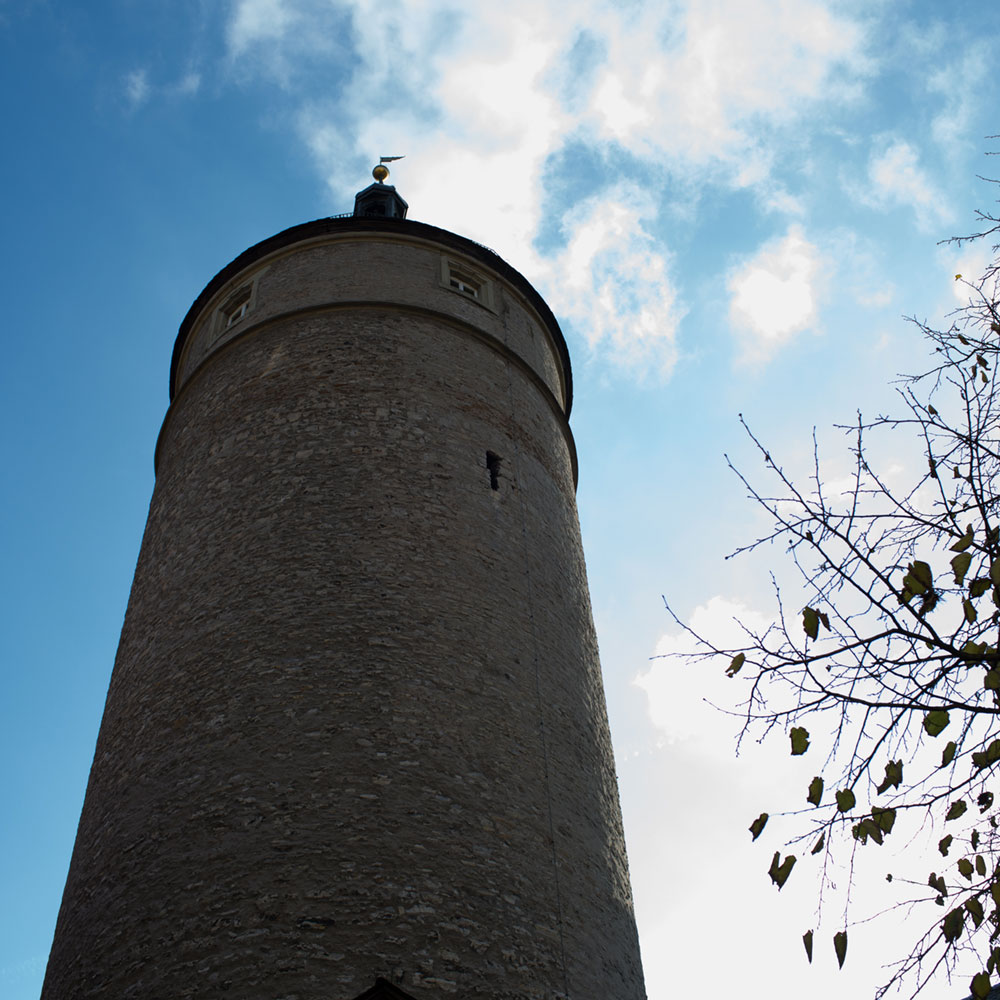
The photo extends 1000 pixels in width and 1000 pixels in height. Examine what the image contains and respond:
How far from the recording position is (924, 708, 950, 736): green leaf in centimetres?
356

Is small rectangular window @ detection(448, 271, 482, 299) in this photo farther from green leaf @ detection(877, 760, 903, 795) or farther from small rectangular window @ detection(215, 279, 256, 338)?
green leaf @ detection(877, 760, 903, 795)

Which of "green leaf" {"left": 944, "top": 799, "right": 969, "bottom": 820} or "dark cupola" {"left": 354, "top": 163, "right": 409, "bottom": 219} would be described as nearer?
"green leaf" {"left": 944, "top": 799, "right": 969, "bottom": 820}

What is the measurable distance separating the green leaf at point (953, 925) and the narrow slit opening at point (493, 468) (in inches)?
266

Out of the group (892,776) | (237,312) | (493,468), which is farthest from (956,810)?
(237,312)

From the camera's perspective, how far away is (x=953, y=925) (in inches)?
130

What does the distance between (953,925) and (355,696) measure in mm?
4866

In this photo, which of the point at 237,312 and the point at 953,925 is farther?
the point at 237,312

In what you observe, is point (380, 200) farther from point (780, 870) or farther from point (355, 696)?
point (780, 870)

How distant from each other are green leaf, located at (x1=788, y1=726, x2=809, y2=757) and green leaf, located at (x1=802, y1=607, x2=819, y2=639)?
1.20ft

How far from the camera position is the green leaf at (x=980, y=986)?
3303 mm

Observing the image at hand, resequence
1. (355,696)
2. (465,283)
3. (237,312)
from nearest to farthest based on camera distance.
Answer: (355,696)
(237,312)
(465,283)

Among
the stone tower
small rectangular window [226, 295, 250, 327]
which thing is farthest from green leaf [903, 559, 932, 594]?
small rectangular window [226, 295, 250, 327]

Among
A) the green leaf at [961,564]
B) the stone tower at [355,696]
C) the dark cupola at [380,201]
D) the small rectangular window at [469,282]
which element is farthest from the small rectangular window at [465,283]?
the green leaf at [961,564]

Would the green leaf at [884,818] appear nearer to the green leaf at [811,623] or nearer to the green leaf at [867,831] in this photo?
the green leaf at [867,831]
